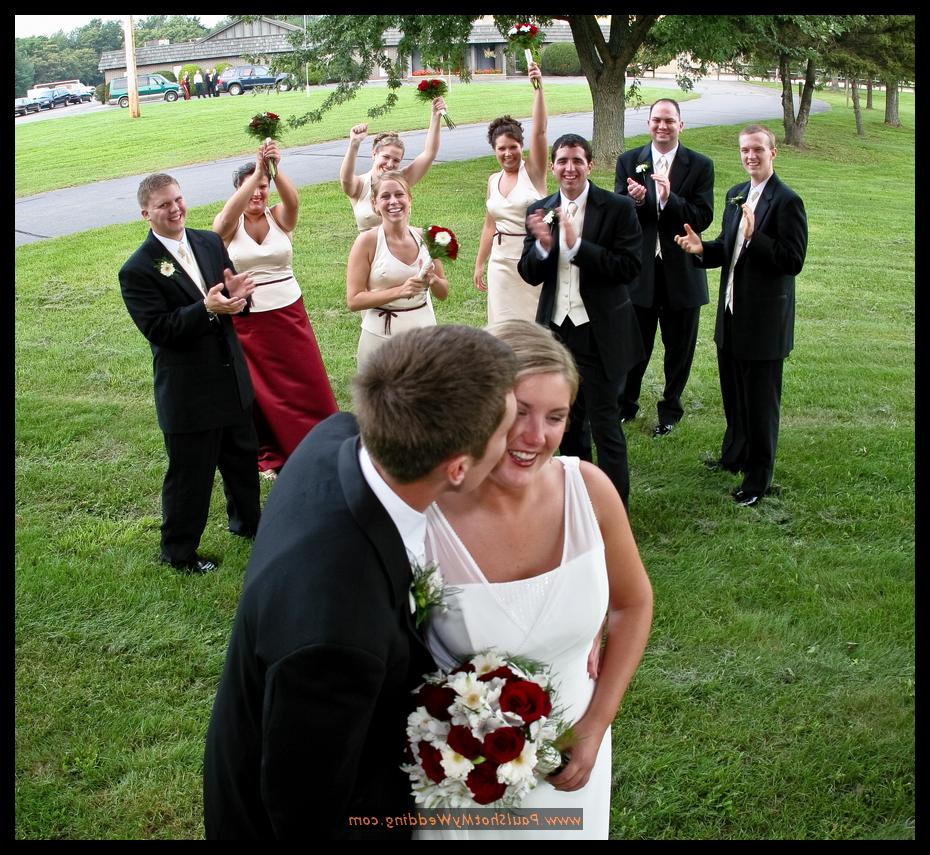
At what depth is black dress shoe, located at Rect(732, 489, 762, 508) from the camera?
657 centimetres

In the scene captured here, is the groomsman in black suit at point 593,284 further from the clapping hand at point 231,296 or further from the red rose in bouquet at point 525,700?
the red rose in bouquet at point 525,700

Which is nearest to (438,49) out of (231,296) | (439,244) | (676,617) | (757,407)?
(439,244)

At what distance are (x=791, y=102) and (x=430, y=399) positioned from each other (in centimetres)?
2645

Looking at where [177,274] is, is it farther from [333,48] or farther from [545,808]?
[333,48]

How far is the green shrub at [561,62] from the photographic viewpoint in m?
49.9

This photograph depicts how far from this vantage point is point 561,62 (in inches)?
1981

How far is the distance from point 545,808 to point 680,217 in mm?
5659

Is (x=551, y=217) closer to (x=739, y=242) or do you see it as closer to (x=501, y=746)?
(x=739, y=242)

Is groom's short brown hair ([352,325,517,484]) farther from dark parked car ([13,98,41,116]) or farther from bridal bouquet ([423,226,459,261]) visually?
dark parked car ([13,98,41,116])

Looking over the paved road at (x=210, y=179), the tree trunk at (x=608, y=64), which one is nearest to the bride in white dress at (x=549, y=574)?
the paved road at (x=210, y=179)

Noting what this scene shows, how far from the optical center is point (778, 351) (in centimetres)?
637

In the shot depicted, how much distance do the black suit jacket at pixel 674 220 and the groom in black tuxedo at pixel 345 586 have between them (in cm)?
567
